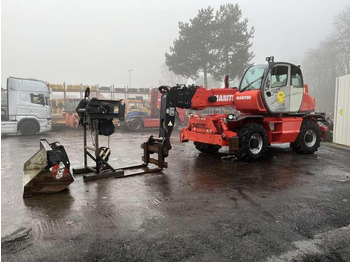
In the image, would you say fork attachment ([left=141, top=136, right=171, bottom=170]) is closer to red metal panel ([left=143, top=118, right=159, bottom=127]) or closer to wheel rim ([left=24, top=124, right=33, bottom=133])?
wheel rim ([left=24, top=124, right=33, bottom=133])

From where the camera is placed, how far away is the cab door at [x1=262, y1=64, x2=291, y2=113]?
802 centimetres

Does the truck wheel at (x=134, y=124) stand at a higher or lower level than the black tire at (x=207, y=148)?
higher

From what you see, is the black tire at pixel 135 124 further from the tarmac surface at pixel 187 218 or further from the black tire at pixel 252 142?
the tarmac surface at pixel 187 218

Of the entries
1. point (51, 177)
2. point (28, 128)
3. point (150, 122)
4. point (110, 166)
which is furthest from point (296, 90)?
point (28, 128)

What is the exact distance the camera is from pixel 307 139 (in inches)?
368

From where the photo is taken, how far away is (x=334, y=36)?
38594 millimetres

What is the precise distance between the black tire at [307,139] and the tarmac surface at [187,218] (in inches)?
85.4

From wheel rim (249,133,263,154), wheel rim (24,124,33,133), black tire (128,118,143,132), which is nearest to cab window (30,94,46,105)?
wheel rim (24,124,33,133)

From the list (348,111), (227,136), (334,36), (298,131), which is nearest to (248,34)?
(334,36)

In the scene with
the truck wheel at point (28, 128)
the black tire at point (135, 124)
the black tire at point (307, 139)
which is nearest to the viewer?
the black tire at point (307, 139)

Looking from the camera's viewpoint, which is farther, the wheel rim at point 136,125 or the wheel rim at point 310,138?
the wheel rim at point 136,125

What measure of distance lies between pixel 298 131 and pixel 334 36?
36.6m

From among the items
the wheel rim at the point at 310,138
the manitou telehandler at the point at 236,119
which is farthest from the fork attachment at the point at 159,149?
the wheel rim at the point at 310,138

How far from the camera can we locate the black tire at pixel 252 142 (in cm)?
762
